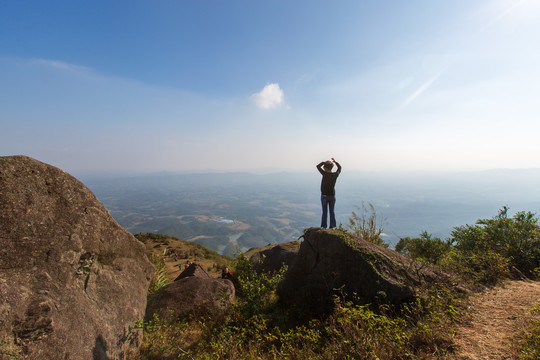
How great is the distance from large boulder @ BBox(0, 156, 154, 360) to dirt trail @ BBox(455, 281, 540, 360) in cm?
634

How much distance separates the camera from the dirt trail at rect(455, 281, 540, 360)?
3.38m

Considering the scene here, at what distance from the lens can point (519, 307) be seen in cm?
455

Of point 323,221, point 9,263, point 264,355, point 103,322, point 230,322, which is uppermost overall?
point 9,263

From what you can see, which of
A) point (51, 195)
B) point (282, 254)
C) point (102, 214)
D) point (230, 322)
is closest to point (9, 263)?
point (51, 195)

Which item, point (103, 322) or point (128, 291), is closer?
point (103, 322)

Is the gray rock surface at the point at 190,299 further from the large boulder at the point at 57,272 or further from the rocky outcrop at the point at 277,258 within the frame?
the rocky outcrop at the point at 277,258

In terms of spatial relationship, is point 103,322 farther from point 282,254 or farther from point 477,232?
point 477,232

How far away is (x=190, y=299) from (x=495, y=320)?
→ 24.5 ft

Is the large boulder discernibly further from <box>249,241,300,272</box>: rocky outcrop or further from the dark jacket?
the dark jacket

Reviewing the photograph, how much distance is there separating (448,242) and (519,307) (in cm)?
728

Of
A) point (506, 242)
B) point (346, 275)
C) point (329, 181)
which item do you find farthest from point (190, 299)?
point (506, 242)

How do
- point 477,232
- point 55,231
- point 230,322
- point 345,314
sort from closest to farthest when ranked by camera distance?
point 55,231, point 345,314, point 230,322, point 477,232

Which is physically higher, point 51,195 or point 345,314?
point 51,195

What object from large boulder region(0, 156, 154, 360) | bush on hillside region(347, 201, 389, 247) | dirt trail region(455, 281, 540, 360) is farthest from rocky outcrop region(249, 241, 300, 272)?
dirt trail region(455, 281, 540, 360)
